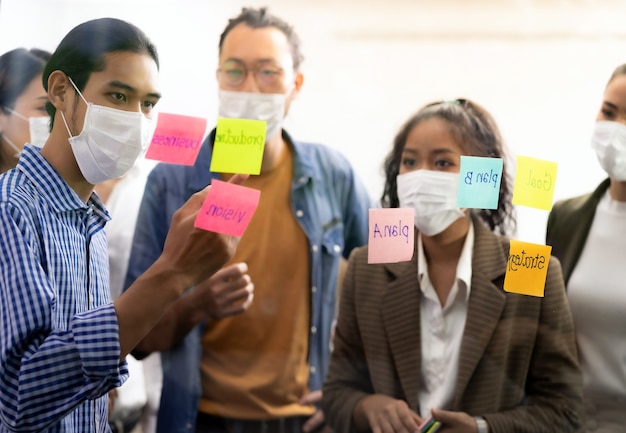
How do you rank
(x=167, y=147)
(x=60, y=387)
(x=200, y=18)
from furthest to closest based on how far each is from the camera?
(x=200, y=18) → (x=167, y=147) → (x=60, y=387)

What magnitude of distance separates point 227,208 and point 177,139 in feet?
0.78

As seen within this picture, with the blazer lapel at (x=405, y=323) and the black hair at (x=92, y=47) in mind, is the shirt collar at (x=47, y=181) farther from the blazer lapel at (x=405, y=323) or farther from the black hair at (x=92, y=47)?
the blazer lapel at (x=405, y=323)

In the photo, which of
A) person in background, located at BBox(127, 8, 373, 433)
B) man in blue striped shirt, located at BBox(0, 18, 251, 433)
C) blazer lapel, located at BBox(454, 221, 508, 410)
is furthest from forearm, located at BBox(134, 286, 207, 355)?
blazer lapel, located at BBox(454, 221, 508, 410)

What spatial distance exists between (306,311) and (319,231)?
0.18 m

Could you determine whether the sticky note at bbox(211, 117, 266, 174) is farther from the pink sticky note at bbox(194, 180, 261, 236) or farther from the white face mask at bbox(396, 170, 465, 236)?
the white face mask at bbox(396, 170, 465, 236)

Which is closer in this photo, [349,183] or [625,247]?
[625,247]

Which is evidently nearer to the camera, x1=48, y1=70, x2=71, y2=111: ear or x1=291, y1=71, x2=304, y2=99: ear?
x1=48, y1=70, x2=71, y2=111: ear

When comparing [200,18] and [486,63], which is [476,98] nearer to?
[486,63]

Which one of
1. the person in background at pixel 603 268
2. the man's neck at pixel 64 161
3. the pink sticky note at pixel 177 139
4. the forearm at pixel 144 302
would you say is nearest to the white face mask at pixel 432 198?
the person in background at pixel 603 268

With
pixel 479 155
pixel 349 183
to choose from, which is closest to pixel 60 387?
pixel 349 183

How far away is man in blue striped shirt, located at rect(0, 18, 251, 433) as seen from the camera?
3.64ft

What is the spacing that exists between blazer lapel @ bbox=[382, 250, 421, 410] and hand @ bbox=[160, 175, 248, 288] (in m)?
0.42

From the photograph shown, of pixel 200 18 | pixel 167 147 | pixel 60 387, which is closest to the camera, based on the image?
pixel 60 387

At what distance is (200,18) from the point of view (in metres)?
1.60
